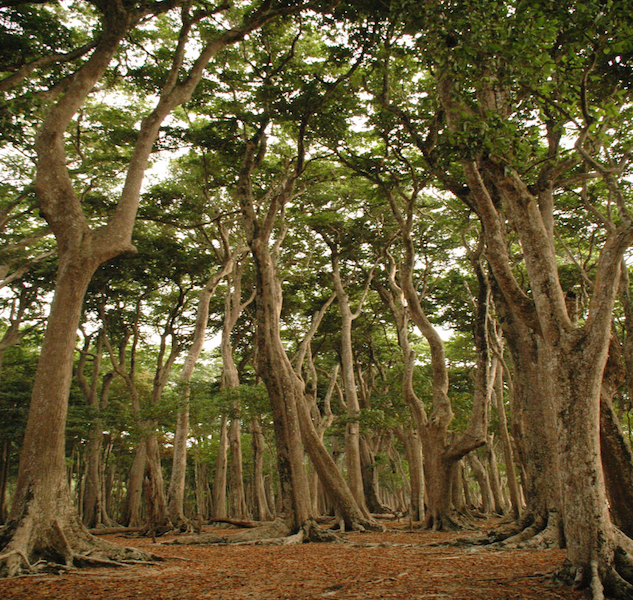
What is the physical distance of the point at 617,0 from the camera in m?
4.03

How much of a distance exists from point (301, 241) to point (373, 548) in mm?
10330

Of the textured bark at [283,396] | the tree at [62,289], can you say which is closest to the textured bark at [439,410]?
the textured bark at [283,396]

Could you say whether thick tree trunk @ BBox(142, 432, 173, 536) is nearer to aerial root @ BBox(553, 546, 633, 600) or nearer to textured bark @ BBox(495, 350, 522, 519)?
textured bark @ BBox(495, 350, 522, 519)

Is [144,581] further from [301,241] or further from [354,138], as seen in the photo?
[301,241]

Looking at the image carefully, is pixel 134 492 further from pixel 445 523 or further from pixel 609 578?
pixel 609 578

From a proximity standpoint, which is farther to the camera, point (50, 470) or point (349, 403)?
point (349, 403)

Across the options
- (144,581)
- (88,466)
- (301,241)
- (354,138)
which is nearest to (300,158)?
(354,138)

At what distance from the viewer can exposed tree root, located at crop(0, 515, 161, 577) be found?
464cm

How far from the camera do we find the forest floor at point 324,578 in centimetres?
394

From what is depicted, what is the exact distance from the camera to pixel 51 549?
5031 millimetres

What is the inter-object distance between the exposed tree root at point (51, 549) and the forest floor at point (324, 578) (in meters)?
0.20

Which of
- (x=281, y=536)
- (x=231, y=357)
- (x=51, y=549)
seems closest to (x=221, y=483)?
(x=231, y=357)

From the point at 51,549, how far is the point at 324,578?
2.90 metres

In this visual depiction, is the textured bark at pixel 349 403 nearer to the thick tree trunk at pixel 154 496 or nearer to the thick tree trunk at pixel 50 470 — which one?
the thick tree trunk at pixel 154 496
